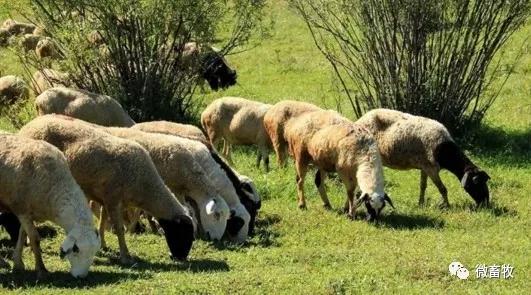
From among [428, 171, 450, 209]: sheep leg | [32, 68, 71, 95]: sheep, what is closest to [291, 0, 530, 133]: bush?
[428, 171, 450, 209]: sheep leg

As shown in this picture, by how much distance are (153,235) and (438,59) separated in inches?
330

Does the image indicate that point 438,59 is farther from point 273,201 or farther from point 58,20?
point 58,20

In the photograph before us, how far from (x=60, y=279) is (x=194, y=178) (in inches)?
115

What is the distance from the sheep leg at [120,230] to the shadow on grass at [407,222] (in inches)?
149

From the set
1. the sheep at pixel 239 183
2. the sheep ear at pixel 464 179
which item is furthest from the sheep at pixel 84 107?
the sheep ear at pixel 464 179

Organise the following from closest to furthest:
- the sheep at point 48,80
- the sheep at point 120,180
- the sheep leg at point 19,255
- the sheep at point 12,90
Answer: the sheep leg at point 19,255
the sheep at point 120,180
the sheep at point 48,80
the sheep at point 12,90

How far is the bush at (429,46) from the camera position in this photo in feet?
58.3

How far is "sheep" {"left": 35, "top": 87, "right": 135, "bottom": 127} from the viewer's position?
16281mm

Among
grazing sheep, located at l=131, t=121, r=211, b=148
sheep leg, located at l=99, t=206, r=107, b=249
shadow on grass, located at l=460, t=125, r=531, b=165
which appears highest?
grazing sheep, located at l=131, t=121, r=211, b=148

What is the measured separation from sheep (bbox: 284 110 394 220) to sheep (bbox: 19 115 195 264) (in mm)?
3095

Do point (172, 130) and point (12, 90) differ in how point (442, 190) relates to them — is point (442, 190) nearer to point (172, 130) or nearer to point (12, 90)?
point (172, 130)

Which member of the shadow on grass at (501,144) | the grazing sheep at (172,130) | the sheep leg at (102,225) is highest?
the grazing sheep at (172,130)

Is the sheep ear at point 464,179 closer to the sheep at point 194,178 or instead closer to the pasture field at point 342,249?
the pasture field at point 342,249

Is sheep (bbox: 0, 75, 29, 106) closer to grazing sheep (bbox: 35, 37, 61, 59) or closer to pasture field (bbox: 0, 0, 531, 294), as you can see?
grazing sheep (bbox: 35, 37, 61, 59)
